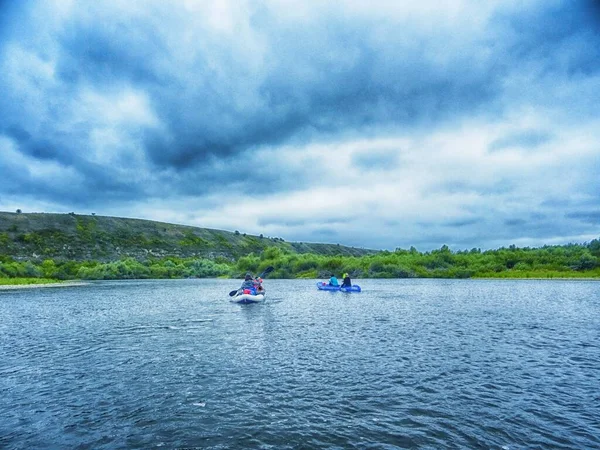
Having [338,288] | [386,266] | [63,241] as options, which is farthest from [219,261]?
[338,288]

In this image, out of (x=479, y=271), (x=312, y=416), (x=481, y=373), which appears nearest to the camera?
(x=312, y=416)

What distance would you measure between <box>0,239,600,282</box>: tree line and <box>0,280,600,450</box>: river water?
87484 mm

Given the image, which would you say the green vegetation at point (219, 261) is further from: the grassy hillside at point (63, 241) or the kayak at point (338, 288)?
the kayak at point (338, 288)

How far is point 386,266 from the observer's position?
12388 cm

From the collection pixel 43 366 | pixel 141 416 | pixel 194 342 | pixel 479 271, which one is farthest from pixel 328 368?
pixel 479 271

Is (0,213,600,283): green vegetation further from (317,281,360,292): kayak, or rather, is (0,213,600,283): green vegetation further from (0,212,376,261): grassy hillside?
(317,281,360,292): kayak

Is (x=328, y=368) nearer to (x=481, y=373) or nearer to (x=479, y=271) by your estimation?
(x=481, y=373)

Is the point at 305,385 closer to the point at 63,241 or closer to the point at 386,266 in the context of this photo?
the point at 386,266

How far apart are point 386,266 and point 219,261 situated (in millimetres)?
99989

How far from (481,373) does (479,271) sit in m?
108

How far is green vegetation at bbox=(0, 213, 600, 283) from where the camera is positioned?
11138 centimetres

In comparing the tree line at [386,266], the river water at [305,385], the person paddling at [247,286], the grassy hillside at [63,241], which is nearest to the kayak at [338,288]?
the person paddling at [247,286]

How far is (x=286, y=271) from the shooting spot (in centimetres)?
14375

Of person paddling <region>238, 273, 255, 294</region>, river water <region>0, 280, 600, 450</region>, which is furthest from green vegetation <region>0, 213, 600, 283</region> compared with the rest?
river water <region>0, 280, 600, 450</region>
